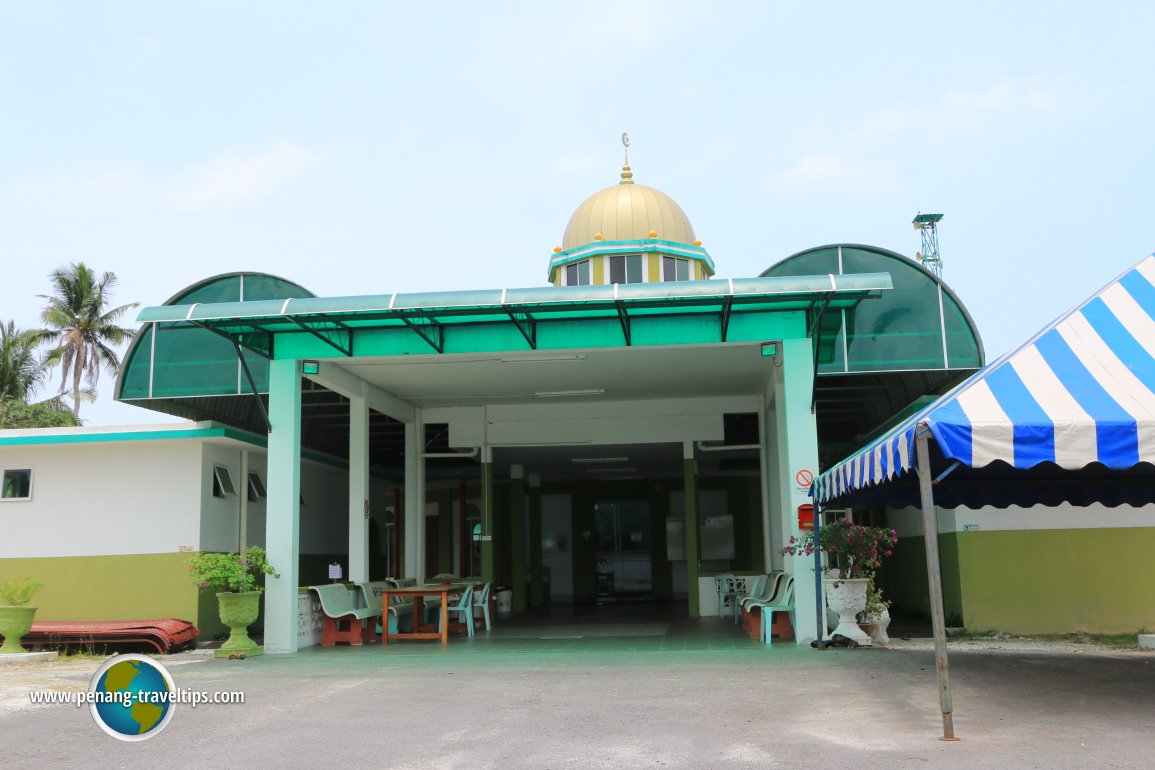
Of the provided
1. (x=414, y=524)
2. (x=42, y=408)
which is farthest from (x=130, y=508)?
(x=42, y=408)

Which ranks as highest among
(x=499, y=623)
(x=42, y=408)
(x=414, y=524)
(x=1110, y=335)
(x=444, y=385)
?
(x=42, y=408)

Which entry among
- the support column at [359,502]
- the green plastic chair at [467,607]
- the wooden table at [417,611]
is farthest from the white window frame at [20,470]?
the green plastic chair at [467,607]

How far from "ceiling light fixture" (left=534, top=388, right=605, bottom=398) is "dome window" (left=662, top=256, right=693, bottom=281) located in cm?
450

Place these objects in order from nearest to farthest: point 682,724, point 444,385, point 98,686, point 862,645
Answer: point 682,724, point 98,686, point 862,645, point 444,385

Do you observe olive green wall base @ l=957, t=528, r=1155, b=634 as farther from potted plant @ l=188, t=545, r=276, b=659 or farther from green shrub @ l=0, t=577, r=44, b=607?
green shrub @ l=0, t=577, r=44, b=607

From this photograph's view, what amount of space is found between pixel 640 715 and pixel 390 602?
7.65 meters

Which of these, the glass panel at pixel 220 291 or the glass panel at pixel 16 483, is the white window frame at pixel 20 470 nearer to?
the glass panel at pixel 16 483

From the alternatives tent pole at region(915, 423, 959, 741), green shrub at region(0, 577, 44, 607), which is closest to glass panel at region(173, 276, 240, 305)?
green shrub at region(0, 577, 44, 607)

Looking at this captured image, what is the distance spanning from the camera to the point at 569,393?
15.8 meters

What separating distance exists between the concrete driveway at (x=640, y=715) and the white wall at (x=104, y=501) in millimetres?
3327

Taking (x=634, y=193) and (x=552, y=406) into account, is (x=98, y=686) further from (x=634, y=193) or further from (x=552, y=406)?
(x=634, y=193)

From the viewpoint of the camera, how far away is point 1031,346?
686 centimetres

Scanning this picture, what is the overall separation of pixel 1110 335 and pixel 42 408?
115ft

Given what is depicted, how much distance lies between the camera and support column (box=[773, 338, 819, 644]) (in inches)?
446
